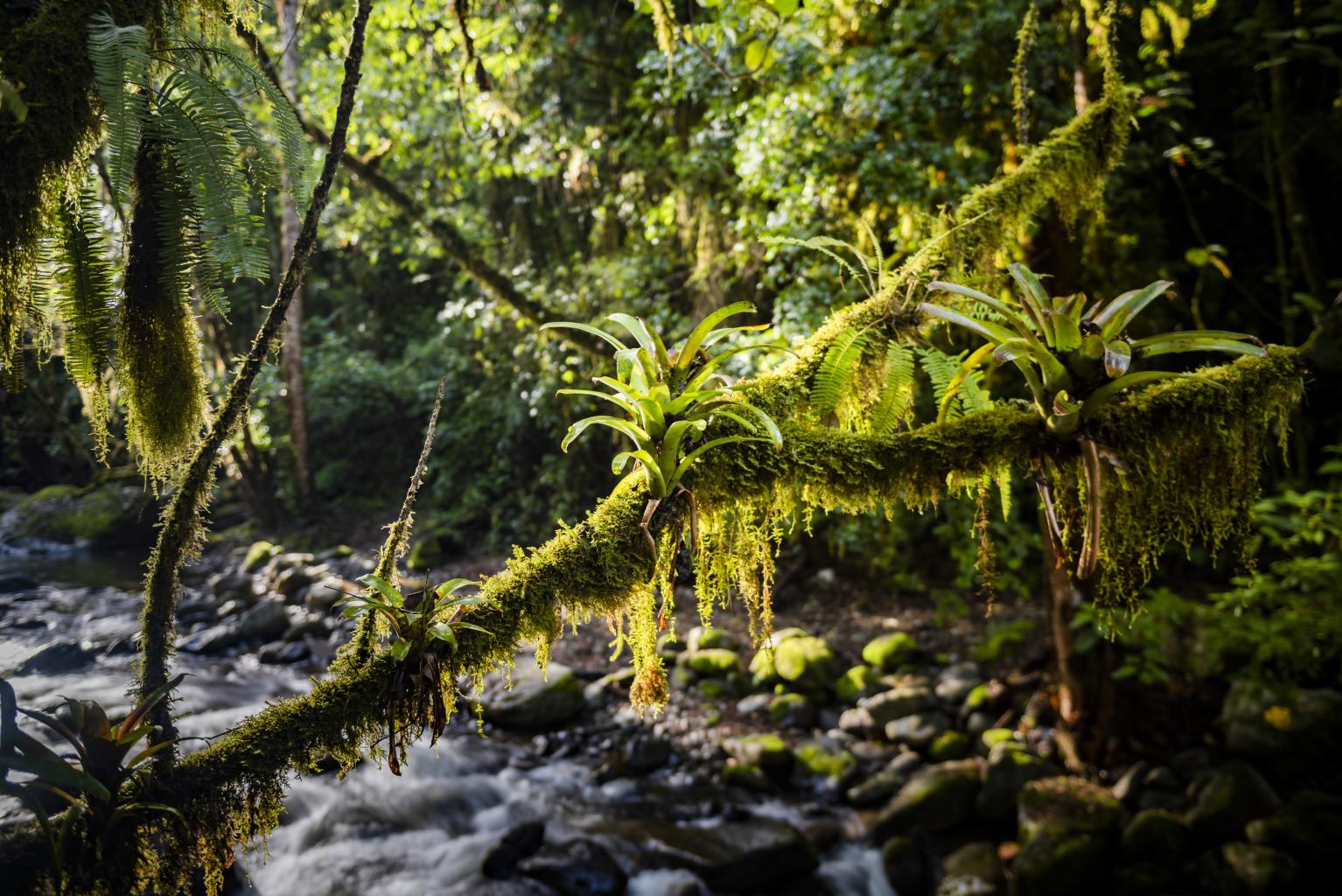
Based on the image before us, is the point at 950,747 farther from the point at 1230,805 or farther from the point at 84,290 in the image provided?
the point at 84,290

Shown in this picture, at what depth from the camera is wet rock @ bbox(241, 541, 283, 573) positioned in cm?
1030

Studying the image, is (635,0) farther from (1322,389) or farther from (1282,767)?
(1322,389)

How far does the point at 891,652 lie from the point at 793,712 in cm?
111

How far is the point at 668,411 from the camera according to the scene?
5.89 ft

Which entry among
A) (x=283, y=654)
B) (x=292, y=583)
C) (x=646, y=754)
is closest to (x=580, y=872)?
(x=646, y=754)

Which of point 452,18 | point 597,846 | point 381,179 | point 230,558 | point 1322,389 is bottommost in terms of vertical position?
point 597,846

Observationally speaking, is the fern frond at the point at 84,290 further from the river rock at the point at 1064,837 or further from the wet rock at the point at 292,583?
the wet rock at the point at 292,583

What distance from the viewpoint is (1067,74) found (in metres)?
5.23

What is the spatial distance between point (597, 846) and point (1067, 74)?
20.0 ft

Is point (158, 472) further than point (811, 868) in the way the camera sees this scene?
No

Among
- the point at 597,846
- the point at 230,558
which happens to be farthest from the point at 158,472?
the point at 230,558

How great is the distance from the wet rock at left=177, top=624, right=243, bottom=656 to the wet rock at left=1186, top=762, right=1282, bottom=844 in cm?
834

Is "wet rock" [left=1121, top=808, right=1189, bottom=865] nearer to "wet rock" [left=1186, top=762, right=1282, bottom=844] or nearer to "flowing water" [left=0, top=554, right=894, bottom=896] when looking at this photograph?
"wet rock" [left=1186, top=762, right=1282, bottom=844]

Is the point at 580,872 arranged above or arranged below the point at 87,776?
below
